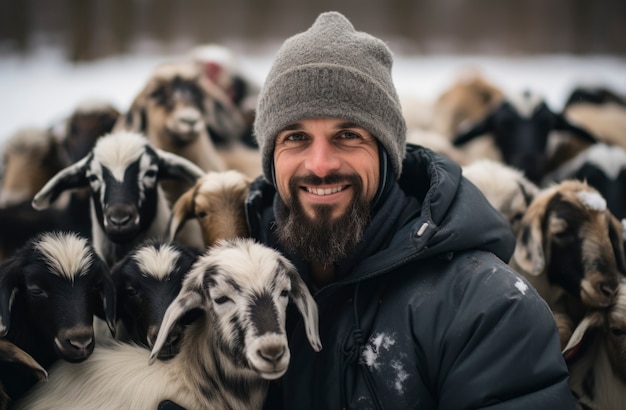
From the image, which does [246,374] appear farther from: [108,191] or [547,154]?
[547,154]

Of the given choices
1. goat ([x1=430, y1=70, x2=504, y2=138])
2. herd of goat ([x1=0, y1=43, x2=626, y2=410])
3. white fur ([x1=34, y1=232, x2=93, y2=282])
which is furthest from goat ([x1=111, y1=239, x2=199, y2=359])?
goat ([x1=430, y1=70, x2=504, y2=138])

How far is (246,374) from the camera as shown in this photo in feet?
9.67

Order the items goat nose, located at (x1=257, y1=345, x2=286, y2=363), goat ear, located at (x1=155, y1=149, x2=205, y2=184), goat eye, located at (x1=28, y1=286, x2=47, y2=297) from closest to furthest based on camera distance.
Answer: goat nose, located at (x1=257, y1=345, x2=286, y2=363) < goat eye, located at (x1=28, y1=286, x2=47, y2=297) < goat ear, located at (x1=155, y1=149, x2=205, y2=184)

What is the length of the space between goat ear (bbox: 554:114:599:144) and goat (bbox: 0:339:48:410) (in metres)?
4.74

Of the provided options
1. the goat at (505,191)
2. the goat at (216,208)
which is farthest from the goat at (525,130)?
the goat at (216,208)

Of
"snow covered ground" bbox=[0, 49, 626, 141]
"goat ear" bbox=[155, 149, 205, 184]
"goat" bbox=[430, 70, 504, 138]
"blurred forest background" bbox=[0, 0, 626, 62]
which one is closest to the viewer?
"goat ear" bbox=[155, 149, 205, 184]

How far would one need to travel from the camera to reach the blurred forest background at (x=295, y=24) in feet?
42.6

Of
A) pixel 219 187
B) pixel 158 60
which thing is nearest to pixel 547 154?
pixel 219 187

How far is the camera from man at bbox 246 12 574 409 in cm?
261

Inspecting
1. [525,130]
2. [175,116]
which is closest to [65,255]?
[175,116]

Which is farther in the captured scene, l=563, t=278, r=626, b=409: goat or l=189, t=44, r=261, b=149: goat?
l=189, t=44, r=261, b=149: goat

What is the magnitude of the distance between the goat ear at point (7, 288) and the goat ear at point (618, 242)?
3.05 meters

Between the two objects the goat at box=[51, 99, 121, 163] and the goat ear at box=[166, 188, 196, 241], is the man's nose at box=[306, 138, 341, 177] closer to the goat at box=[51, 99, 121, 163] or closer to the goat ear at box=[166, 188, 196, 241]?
the goat ear at box=[166, 188, 196, 241]

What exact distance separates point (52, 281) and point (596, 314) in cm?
264
